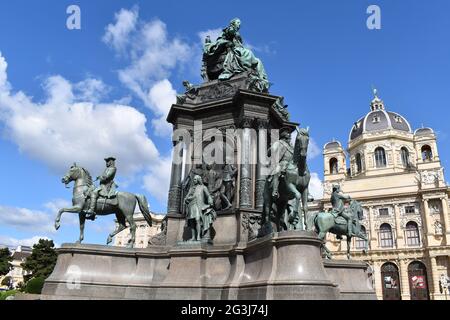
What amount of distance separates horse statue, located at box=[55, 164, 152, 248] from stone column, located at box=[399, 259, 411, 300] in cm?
6370

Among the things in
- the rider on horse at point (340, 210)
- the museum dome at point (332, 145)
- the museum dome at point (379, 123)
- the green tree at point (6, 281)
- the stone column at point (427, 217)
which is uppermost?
the museum dome at point (379, 123)

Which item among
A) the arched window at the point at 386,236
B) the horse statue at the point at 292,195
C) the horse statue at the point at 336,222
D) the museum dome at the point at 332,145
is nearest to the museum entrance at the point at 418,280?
the arched window at the point at 386,236

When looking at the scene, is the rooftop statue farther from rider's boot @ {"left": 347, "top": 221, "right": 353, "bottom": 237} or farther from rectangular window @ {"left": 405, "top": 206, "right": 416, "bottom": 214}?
rectangular window @ {"left": 405, "top": 206, "right": 416, "bottom": 214}

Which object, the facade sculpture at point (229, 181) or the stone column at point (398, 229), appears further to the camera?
the stone column at point (398, 229)

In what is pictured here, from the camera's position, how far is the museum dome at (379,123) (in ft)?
284

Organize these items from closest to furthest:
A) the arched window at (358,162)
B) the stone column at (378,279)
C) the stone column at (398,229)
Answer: the stone column at (378,279)
the stone column at (398,229)
the arched window at (358,162)

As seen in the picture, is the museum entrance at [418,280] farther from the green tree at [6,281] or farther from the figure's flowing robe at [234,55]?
the green tree at [6,281]

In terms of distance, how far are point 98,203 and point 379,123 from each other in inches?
3357

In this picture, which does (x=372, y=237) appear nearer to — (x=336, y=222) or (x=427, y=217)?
(x=427, y=217)

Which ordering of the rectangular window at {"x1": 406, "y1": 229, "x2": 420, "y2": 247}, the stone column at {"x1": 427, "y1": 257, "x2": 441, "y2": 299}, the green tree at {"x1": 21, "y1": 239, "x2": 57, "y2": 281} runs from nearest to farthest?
1. the green tree at {"x1": 21, "y1": 239, "x2": 57, "y2": 281}
2. the stone column at {"x1": 427, "y1": 257, "x2": 441, "y2": 299}
3. the rectangular window at {"x1": 406, "y1": 229, "x2": 420, "y2": 247}

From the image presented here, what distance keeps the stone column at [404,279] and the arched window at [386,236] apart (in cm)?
402

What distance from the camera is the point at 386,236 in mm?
69750

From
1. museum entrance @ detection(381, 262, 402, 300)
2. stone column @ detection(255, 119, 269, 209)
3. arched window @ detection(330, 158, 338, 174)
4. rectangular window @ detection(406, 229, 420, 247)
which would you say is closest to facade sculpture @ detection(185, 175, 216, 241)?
stone column @ detection(255, 119, 269, 209)

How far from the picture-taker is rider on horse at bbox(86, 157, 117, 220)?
41.9ft
